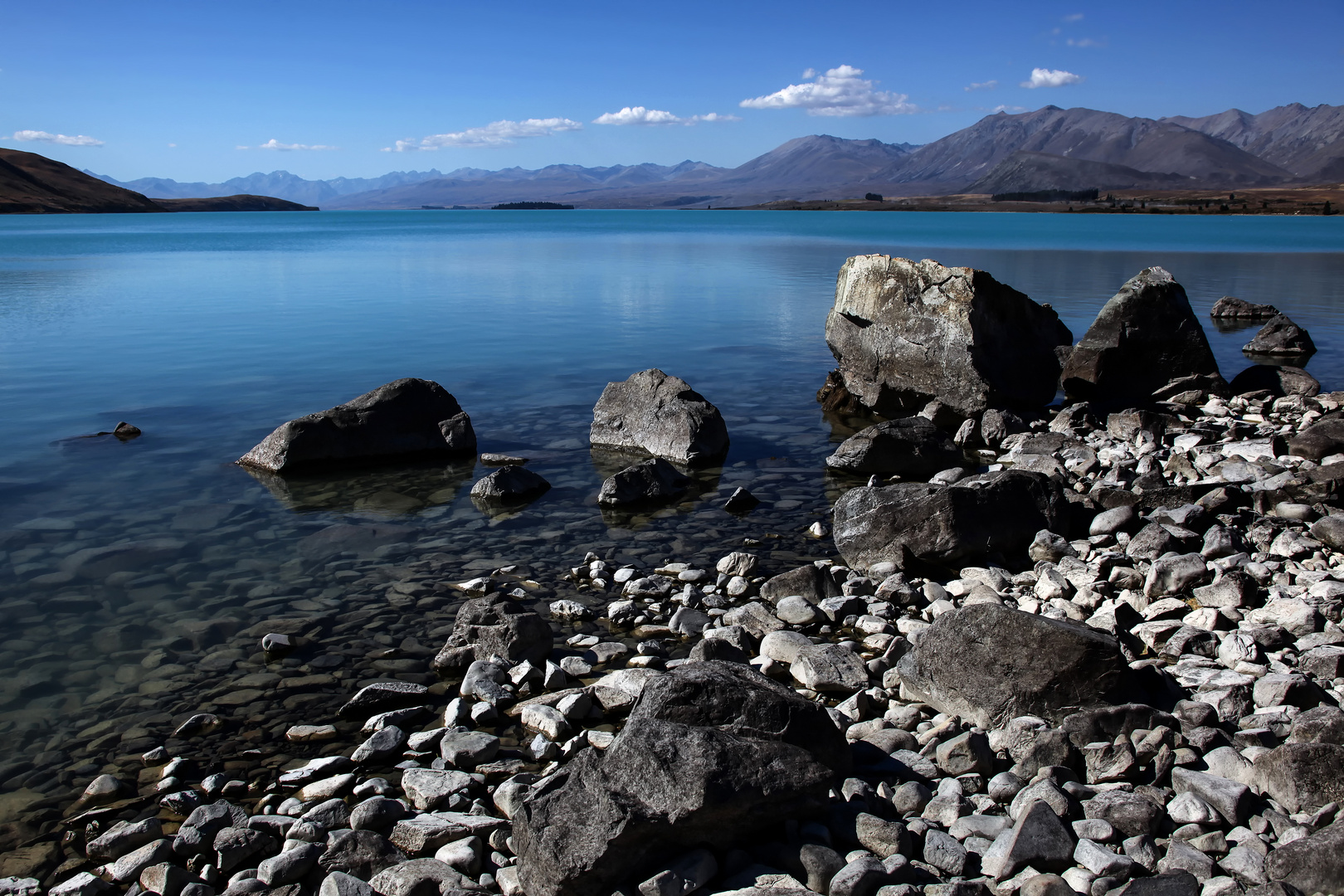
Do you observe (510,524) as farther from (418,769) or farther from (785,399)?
(785,399)

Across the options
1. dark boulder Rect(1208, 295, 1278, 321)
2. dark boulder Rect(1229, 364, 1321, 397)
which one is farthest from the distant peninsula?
dark boulder Rect(1229, 364, 1321, 397)

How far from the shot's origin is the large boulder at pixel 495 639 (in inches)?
320

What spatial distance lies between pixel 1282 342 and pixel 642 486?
71.5ft

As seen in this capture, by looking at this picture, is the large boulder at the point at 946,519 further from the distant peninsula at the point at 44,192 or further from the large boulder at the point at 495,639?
the distant peninsula at the point at 44,192

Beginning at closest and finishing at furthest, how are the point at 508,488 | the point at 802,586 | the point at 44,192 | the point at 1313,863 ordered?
the point at 1313,863, the point at 802,586, the point at 508,488, the point at 44,192

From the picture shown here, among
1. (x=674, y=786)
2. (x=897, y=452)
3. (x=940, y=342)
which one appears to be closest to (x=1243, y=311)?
(x=940, y=342)

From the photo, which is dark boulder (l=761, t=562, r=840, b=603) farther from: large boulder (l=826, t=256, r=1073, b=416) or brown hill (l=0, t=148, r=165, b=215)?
brown hill (l=0, t=148, r=165, b=215)

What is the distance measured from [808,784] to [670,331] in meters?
24.5

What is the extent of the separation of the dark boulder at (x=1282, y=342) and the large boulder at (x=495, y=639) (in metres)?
25.0

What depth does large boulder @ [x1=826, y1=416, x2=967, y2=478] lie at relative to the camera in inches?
560

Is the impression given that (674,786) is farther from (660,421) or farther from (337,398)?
(337,398)

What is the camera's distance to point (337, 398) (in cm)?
1980

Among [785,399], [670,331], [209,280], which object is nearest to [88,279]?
[209,280]

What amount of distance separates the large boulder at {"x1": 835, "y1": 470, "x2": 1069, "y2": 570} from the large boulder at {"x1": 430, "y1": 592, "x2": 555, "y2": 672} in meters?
3.96
